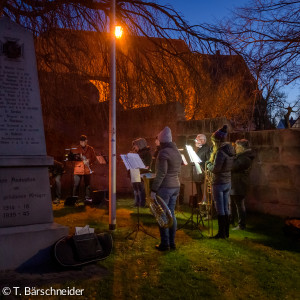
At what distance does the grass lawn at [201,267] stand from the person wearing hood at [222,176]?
15.9 inches

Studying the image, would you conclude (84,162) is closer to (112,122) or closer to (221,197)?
(112,122)

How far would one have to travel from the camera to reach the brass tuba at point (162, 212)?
5.64 meters

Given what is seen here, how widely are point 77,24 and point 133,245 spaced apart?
4907mm

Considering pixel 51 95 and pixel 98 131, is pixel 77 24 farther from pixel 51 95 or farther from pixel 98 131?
pixel 98 131

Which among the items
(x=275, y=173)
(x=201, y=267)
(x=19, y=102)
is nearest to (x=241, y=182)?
(x=275, y=173)

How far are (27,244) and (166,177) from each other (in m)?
2.33

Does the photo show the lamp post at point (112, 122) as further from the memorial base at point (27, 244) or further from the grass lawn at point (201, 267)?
the memorial base at point (27, 244)

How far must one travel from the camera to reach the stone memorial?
4.98 metres

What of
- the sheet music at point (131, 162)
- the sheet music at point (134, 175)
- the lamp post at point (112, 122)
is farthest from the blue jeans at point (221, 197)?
the sheet music at point (134, 175)

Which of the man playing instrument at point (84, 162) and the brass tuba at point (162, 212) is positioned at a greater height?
the man playing instrument at point (84, 162)

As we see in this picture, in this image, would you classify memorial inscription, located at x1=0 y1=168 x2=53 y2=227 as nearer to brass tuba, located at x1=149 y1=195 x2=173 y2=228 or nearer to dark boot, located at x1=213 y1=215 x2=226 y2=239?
Answer: brass tuba, located at x1=149 y1=195 x2=173 y2=228

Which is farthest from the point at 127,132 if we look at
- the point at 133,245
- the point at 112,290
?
the point at 112,290

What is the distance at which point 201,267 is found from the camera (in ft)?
16.8

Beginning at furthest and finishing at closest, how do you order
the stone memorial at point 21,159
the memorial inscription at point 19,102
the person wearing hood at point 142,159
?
the person wearing hood at point 142,159, the memorial inscription at point 19,102, the stone memorial at point 21,159
